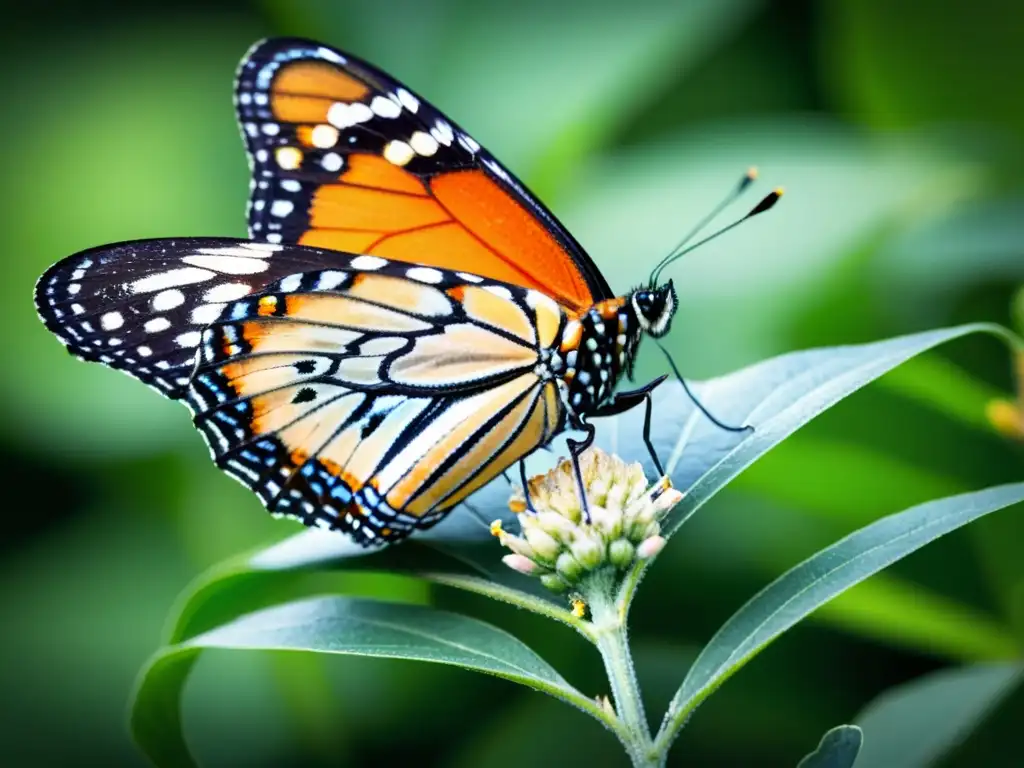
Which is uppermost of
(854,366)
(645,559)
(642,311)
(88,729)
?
(642,311)

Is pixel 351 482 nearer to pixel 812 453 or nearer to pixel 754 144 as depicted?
pixel 812 453

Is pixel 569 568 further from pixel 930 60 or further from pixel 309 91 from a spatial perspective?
pixel 930 60

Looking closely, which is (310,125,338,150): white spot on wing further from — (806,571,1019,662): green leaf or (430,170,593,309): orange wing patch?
(806,571,1019,662): green leaf

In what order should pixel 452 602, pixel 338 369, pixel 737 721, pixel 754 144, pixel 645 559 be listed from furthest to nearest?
pixel 754 144, pixel 452 602, pixel 737 721, pixel 338 369, pixel 645 559

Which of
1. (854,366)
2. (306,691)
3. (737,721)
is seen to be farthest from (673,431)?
(306,691)

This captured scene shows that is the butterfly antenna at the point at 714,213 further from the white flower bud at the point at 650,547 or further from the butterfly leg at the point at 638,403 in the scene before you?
the white flower bud at the point at 650,547

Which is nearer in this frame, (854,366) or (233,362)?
(854,366)
